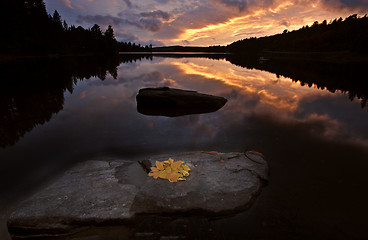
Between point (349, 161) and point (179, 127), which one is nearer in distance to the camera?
point (349, 161)

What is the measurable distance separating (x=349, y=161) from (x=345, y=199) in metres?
2.07

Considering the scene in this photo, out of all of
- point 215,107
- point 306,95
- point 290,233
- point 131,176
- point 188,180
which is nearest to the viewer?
point 290,233

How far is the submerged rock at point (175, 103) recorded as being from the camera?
10.1 m

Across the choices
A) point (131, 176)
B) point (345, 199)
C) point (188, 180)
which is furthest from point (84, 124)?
point (345, 199)

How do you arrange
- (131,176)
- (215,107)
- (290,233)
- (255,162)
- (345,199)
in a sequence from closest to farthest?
1. (290,233)
2. (345,199)
3. (131,176)
4. (255,162)
5. (215,107)

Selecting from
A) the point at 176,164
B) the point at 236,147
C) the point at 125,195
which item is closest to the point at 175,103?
the point at 236,147

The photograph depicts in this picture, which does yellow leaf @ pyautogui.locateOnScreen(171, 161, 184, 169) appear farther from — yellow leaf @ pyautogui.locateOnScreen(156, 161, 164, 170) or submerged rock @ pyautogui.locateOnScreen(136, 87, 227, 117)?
submerged rock @ pyautogui.locateOnScreen(136, 87, 227, 117)

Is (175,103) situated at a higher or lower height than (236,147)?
higher

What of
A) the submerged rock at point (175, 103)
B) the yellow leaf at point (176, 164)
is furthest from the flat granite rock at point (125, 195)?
the submerged rock at point (175, 103)

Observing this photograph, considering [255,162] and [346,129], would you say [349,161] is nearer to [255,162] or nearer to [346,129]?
[255,162]

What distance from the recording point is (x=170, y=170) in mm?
4270

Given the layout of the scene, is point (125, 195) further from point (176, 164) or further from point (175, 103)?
point (175, 103)

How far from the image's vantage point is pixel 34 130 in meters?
7.33

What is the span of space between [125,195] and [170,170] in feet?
3.57
